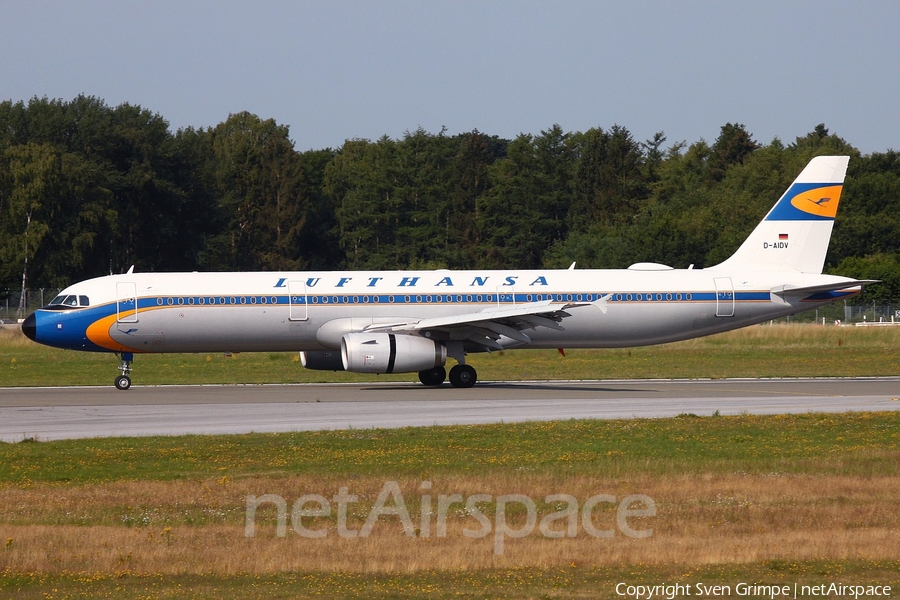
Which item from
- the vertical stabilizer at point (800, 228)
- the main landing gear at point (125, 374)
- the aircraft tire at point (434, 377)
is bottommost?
the aircraft tire at point (434, 377)

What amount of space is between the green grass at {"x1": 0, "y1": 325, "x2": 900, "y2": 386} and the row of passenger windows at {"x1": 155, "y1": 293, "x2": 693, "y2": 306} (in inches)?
140

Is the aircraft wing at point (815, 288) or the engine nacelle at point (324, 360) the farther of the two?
the aircraft wing at point (815, 288)

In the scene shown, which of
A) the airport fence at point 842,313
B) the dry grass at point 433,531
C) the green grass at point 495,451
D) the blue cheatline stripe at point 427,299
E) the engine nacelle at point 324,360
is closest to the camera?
the dry grass at point 433,531

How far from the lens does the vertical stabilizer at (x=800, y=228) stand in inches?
1421

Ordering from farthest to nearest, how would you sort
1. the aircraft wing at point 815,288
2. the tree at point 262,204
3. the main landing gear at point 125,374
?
the tree at point 262,204 < the aircraft wing at point 815,288 < the main landing gear at point 125,374

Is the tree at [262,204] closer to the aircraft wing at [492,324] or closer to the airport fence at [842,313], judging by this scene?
the airport fence at [842,313]

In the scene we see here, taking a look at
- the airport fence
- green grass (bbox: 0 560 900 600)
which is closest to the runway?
green grass (bbox: 0 560 900 600)

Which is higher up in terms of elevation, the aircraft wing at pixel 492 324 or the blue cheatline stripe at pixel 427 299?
the blue cheatline stripe at pixel 427 299

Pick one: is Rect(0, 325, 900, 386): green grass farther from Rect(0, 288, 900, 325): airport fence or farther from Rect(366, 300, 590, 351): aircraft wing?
Rect(0, 288, 900, 325): airport fence

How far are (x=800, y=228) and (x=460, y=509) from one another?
1012 inches

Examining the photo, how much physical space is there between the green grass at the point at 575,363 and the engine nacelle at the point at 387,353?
225 inches

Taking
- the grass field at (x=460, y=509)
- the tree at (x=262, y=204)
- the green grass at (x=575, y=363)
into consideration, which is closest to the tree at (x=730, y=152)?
the tree at (x=262, y=204)

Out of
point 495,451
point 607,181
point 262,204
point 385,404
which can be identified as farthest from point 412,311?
point 607,181

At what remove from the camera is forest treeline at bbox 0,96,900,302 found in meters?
79.8
